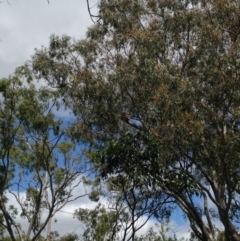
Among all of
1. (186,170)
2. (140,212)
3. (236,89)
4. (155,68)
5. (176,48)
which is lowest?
(140,212)

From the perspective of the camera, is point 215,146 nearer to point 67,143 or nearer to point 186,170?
point 186,170

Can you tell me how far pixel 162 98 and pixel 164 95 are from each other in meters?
0.09

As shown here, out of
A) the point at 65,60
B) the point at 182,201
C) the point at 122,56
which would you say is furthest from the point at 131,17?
the point at 182,201

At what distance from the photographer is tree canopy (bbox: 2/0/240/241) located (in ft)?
40.5

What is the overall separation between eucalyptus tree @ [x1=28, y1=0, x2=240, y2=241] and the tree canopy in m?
0.03

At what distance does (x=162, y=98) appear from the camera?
42.0ft

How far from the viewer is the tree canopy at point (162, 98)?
1234cm

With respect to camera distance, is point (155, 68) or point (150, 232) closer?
point (155, 68)

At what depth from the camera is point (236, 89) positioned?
40.7 ft

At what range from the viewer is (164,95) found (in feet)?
42.1

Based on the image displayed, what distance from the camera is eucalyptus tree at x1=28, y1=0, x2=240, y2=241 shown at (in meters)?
12.4

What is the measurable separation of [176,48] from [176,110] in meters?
2.95

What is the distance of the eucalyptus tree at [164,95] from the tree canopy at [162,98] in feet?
0.09

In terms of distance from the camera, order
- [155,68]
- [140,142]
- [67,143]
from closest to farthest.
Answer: [140,142]
[155,68]
[67,143]
